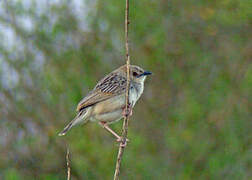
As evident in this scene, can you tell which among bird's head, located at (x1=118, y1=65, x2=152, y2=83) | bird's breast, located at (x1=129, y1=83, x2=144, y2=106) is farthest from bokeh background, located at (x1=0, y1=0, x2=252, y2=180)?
bird's breast, located at (x1=129, y1=83, x2=144, y2=106)

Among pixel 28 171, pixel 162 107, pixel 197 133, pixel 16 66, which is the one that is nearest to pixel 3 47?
pixel 16 66

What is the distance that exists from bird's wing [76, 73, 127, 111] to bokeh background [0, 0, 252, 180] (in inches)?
125

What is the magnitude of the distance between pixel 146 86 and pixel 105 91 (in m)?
4.39

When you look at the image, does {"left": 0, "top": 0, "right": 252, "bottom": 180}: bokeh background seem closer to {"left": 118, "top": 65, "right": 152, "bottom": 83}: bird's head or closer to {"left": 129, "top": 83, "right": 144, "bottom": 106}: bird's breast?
{"left": 118, "top": 65, "right": 152, "bottom": 83}: bird's head

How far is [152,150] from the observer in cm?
1130

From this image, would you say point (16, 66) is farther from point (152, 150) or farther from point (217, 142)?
point (217, 142)

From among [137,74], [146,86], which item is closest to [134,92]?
[137,74]

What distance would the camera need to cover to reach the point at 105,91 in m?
7.08

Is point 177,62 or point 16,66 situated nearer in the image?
point 16,66

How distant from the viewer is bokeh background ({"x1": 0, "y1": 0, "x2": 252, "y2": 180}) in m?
10.5

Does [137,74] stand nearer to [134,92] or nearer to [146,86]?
[134,92]

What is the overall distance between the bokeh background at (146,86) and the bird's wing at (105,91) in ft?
10.4

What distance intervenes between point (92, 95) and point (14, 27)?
397cm

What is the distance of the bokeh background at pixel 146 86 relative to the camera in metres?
10.5
